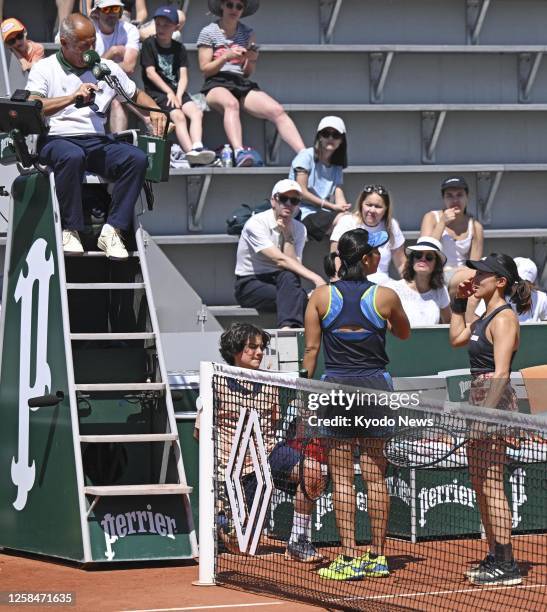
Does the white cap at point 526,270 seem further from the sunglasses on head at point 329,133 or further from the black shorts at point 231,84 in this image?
the black shorts at point 231,84

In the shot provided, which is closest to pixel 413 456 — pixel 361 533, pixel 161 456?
pixel 361 533

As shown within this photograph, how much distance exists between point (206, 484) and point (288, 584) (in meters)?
0.75

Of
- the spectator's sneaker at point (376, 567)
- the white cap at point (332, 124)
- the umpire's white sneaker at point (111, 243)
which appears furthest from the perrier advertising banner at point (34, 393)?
the white cap at point (332, 124)

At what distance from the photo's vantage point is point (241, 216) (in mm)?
11180

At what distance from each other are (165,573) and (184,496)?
1.68 ft

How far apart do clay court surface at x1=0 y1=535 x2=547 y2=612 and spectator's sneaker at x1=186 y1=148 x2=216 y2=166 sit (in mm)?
4994

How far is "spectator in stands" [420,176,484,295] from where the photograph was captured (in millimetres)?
11336

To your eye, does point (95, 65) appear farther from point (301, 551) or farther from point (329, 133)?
point (329, 133)

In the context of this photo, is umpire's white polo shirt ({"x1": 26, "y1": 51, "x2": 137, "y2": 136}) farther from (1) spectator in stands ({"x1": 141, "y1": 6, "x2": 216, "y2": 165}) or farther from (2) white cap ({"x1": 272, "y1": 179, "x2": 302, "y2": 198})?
(1) spectator in stands ({"x1": 141, "y1": 6, "x2": 216, "y2": 165})

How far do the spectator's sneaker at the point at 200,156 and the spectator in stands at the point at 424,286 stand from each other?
7.96ft

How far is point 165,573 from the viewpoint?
23.4 ft

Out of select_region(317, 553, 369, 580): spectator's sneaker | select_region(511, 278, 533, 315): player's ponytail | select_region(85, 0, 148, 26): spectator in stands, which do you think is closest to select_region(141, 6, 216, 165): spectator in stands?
select_region(85, 0, 148, 26): spectator in stands

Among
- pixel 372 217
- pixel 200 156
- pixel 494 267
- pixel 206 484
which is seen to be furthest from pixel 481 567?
pixel 200 156

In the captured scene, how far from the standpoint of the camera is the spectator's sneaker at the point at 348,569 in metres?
6.66
